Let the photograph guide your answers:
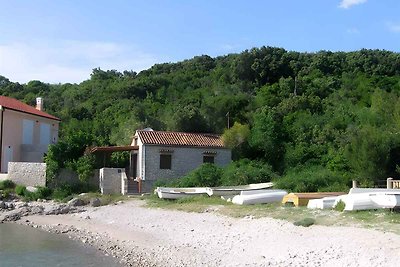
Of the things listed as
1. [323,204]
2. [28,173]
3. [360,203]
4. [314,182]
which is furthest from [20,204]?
[360,203]

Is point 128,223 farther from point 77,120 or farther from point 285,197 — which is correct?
point 77,120

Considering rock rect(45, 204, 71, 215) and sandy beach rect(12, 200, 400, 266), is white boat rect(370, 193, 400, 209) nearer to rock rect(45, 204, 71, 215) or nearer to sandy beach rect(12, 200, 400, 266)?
sandy beach rect(12, 200, 400, 266)

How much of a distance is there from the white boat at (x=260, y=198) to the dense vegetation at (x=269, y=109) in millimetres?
3893

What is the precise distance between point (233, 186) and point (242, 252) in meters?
14.3

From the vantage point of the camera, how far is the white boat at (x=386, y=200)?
1736 cm

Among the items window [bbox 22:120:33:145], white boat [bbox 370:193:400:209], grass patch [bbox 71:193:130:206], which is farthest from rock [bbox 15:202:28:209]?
white boat [bbox 370:193:400:209]

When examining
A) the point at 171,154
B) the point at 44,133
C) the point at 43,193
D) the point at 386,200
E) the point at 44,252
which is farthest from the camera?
the point at 44,133

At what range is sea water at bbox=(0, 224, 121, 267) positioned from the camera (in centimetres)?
1730

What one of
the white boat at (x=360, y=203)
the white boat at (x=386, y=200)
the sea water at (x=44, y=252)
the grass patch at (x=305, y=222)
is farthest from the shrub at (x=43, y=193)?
the white boat at (x=386, y=200)

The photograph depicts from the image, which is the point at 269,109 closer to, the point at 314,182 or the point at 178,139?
the point at 178,139

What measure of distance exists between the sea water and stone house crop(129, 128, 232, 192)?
37.7 ft

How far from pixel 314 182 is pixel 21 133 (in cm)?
2424

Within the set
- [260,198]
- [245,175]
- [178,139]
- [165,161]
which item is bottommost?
[260,198]

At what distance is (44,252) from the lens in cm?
1938
